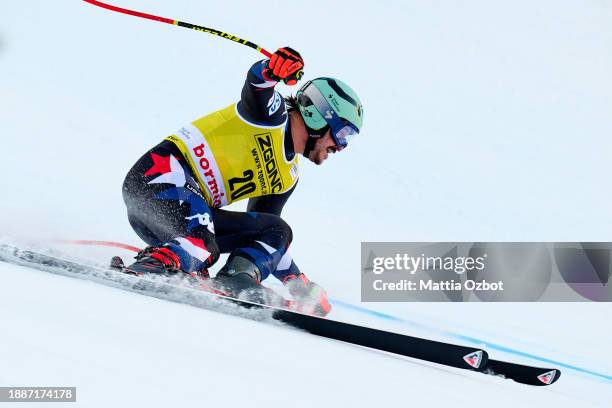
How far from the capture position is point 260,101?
12.6 ft

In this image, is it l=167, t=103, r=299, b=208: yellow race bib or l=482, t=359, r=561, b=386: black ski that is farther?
l=167, t=103, r=299, b=208: yellow race bib

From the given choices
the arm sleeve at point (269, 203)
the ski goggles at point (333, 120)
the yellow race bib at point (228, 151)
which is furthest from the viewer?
the arm sleeve at point (269, 203)

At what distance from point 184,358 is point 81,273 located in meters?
1.24

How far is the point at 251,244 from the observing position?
4098 mm

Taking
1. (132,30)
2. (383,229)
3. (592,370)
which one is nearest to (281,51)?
(592,370)

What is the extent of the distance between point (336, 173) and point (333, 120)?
134 inches

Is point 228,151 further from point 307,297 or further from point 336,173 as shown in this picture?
point 336,173

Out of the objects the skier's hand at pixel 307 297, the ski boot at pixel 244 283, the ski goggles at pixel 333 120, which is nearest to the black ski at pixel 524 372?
the ski boot at pixel 244 283

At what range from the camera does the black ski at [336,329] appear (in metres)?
2.85

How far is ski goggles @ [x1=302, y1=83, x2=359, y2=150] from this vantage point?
406 centimetres

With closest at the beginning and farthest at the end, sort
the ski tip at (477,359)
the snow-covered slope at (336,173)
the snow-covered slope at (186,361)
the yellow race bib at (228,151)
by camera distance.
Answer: the snow-covered slope at (186,361), the snow-covered slope at (336,173), the ski tip at (477,359), the yellow race bib at (228,151)

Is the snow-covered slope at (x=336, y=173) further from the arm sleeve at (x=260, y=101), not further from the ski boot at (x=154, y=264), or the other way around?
the arm sleeve at (x=260, y=101)

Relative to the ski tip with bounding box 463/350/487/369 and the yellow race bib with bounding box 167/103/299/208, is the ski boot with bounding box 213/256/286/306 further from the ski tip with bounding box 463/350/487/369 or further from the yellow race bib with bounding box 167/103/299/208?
the ski tip with bounding box 463/350/487/369

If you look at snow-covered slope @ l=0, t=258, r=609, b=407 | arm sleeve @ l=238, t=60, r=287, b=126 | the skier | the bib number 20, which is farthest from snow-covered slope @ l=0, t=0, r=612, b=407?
arm sleeve @ l=238, t=60, r=287, b=126
